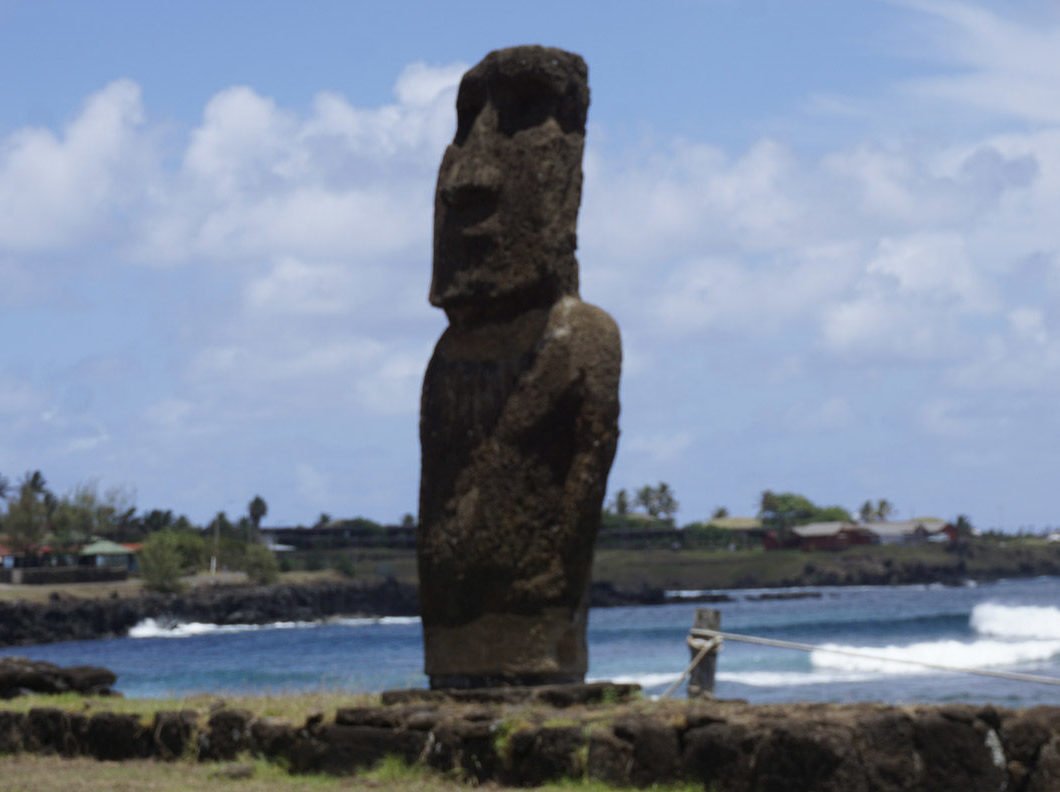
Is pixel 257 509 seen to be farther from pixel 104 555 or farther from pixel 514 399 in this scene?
pixel 514 399

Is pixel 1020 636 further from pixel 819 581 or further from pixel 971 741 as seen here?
pixel 819 581

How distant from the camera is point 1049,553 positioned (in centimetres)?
12825

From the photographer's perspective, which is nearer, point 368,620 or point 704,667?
point 704,667

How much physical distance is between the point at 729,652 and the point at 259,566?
143ft

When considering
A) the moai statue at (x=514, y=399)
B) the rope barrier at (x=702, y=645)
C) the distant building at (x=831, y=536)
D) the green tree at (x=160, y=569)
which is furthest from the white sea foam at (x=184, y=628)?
the distant building at (x=831, y=536)

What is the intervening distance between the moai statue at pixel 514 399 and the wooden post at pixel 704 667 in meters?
2.89

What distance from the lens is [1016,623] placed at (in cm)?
5275

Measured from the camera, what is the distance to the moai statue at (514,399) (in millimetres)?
8812

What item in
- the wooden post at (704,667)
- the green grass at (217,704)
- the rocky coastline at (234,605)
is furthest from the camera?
the rocky coastline at (234,605)

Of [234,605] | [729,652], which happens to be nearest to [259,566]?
[234,605]

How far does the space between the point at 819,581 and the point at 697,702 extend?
99933 mm

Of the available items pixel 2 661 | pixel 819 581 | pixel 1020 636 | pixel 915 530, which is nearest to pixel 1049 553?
pixel 915 530

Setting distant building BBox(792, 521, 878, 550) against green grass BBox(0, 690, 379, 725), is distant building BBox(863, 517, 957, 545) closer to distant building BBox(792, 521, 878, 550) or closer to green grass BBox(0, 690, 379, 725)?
distant building BBox(792, 521, 878, 550)

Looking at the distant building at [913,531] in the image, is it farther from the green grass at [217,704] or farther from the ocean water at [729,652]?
the green grass at [217,704]
